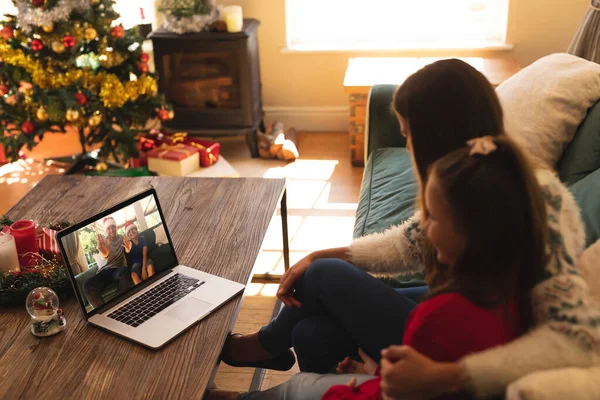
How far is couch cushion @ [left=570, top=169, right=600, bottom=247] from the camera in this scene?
1540mm

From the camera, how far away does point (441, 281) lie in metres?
1.30

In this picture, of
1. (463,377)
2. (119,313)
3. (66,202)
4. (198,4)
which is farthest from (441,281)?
(198,4)

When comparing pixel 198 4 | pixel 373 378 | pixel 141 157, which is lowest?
pixel 141 157

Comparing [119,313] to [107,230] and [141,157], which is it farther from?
[141,157]

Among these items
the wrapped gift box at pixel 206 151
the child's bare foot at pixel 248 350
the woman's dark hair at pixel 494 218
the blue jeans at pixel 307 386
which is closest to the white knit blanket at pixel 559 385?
the woman's dark hair at pixel 494 218

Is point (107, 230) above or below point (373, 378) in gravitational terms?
above

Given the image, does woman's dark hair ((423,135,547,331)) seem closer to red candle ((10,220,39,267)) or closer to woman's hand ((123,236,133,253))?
woman's hand ((123,236,133,253))

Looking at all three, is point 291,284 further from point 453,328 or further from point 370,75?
point 370,75

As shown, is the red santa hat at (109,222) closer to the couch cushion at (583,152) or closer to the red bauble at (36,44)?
the couch cushion at (583,152)

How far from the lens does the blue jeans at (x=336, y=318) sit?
150cm

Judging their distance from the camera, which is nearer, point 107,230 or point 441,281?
point 441,281

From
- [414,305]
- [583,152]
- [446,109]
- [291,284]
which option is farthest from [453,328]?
[583,152]

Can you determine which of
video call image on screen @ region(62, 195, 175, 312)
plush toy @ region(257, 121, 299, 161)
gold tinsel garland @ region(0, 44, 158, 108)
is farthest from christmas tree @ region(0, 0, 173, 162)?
video call image on screen @ region(62, 195, 175, 312)

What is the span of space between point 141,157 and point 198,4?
2.90 feet
